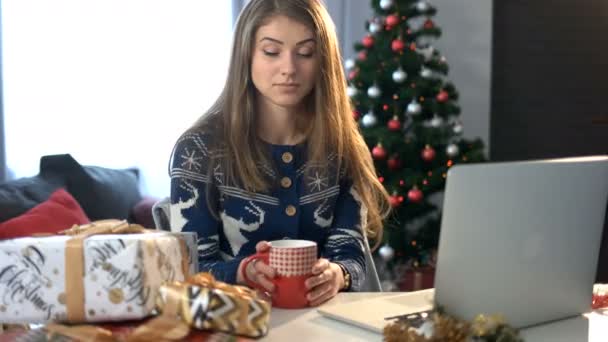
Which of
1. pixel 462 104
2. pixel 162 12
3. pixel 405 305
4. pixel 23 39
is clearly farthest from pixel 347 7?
pixel 405 305

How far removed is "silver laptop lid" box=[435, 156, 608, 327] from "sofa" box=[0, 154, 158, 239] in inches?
50.3

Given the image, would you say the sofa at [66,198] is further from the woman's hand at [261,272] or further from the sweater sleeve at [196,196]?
the woman's hand at [261,272]

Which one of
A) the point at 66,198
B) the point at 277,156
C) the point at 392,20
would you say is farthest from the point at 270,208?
the point at 392,20

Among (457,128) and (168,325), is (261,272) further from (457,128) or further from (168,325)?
(457,128)

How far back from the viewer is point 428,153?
10.2ft

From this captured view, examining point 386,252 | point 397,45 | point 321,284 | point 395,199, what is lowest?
point 386,252

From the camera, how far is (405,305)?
42.9 inches

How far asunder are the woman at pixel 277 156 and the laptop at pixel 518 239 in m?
0.42

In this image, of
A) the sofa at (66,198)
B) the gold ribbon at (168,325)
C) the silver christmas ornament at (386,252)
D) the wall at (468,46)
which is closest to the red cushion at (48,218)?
the sofa at (66,198)

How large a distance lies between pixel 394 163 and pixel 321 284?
6.73 ft

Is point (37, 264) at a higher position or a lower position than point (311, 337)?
higher

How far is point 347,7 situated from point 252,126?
258 centimetres

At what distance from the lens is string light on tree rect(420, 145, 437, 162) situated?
3121 mm

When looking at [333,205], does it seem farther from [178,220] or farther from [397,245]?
[397,245]
